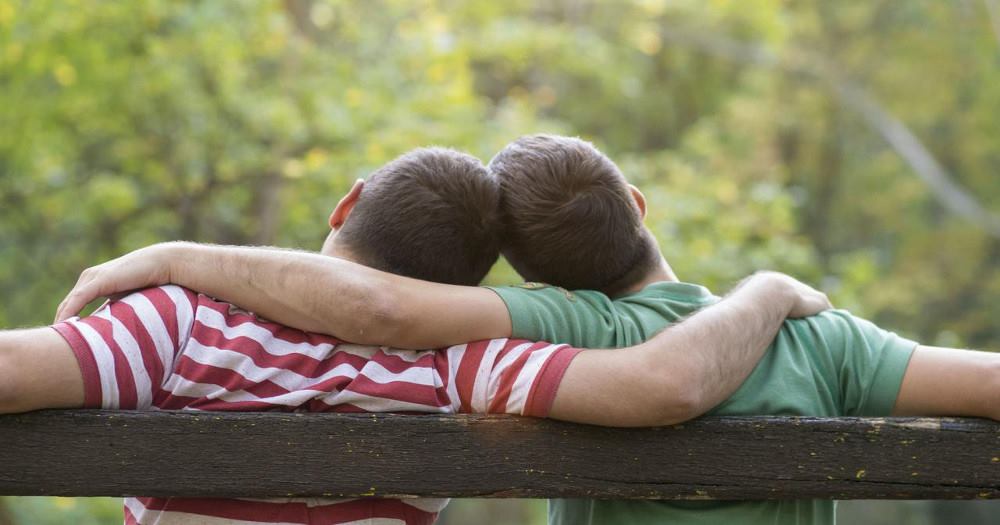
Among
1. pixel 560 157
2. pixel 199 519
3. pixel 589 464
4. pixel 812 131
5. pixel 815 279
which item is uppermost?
pixel 812 131

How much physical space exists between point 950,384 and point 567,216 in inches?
30.5

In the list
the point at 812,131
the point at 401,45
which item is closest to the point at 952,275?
the point at 812,131

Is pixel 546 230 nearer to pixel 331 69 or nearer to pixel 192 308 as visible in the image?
pixel 192 308

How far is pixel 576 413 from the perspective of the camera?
5.90 ft

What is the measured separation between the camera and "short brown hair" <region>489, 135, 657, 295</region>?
216 cm

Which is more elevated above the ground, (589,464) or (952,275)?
(952,275)

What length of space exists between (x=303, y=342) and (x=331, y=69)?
675cm

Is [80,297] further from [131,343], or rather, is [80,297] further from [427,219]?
[427,219]

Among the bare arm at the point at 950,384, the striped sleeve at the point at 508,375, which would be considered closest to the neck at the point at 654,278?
the striped sleeve at the point at 508,375

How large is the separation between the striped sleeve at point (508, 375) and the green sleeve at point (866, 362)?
22.7 inches

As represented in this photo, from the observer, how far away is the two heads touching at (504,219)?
209 cm

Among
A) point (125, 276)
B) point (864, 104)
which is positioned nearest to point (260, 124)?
point (125, 276)

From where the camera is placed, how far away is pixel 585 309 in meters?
2.06

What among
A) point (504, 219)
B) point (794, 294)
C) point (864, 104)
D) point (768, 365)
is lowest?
point (768, 365)
